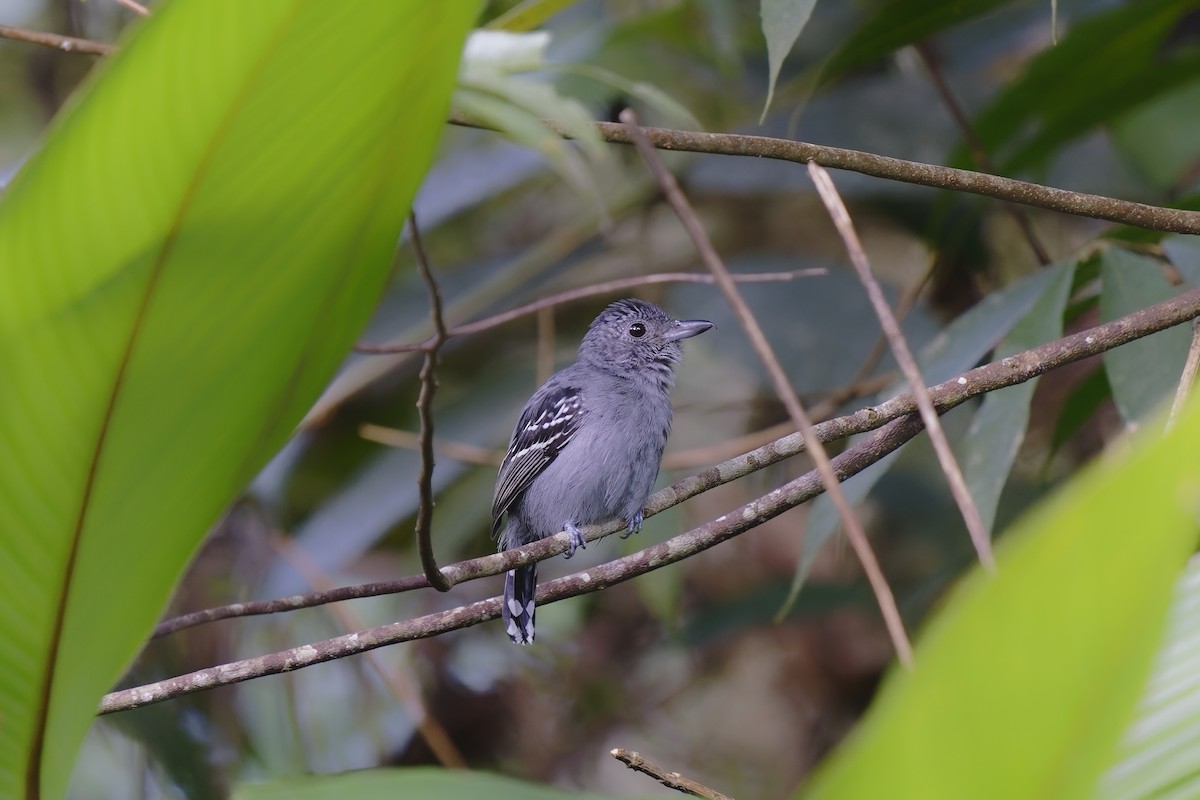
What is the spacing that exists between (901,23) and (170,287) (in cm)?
274

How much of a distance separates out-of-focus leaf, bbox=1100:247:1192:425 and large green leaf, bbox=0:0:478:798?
2.05 metres

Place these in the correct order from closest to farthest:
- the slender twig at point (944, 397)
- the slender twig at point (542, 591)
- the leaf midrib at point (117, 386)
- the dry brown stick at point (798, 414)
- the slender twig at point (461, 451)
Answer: the dry brown stick at point (798, 414) < the leaf midrib at point (117, 386) < the slender twig at point (542, 591) < the slender twig at point (944, 397) < the slender twig at point (461, 451)

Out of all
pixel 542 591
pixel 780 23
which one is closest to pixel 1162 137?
pixel 780 23

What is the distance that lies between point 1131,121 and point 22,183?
434 centimetres

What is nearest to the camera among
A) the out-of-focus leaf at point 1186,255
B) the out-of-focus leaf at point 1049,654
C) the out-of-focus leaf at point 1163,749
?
the out-of-focus leaf at point 1049,654

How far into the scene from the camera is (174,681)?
6.84 ft

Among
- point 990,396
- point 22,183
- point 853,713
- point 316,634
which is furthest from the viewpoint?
point 853,713

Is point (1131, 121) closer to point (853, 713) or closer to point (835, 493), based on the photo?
point (853, 713)

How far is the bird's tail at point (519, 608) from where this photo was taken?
12.9 ft

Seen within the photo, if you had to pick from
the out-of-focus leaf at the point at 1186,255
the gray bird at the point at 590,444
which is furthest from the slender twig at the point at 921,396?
the gray bird at the point at 590,444

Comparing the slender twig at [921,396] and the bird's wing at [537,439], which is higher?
the bird's wing at [537,439]

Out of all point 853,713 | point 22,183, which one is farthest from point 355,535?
point 22,183

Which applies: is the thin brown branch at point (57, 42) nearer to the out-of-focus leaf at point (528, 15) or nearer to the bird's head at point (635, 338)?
the out-of-focus leaf at point (528, 15)

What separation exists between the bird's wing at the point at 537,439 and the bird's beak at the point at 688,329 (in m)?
0.44
